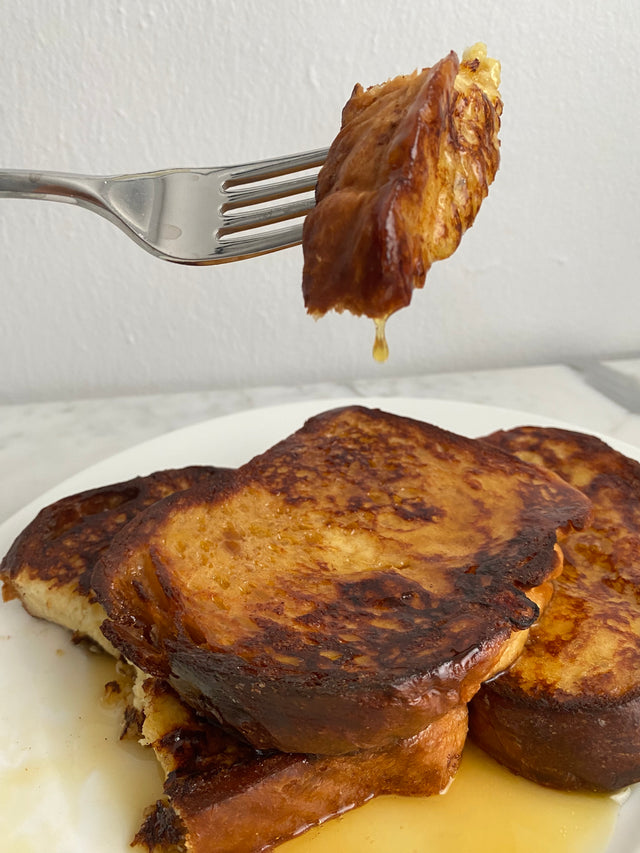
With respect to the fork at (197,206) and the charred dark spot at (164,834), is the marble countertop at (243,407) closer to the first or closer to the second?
the fork at (197,206)

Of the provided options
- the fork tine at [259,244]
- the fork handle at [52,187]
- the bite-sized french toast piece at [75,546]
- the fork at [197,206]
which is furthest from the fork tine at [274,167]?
the bite-sized french toast piece at [75,546]

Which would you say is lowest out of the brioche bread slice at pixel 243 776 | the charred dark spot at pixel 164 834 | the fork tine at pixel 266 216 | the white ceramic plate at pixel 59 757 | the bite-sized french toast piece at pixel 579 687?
the white ceramic plate at pixel 59 757

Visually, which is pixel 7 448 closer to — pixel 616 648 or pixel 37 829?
pixel 37 829

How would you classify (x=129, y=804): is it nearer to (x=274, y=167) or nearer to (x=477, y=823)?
(x=477, y=823)

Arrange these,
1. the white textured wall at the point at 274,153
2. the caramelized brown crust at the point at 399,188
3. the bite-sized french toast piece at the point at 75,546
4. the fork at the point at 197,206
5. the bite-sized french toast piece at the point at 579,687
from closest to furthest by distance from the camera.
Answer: the caramelized brown crust at the point at 399,188
the bite-sized french toast piece at the point at 579,687
the fork at the point at 197,206
the bite-sized french toast piece at the point at 75,546
the white textured wall at the point at 274,153

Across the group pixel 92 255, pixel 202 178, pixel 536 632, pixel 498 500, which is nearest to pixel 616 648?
pixel 536 632

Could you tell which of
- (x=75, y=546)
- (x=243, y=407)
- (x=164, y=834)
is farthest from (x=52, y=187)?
(x=243, y=407)
